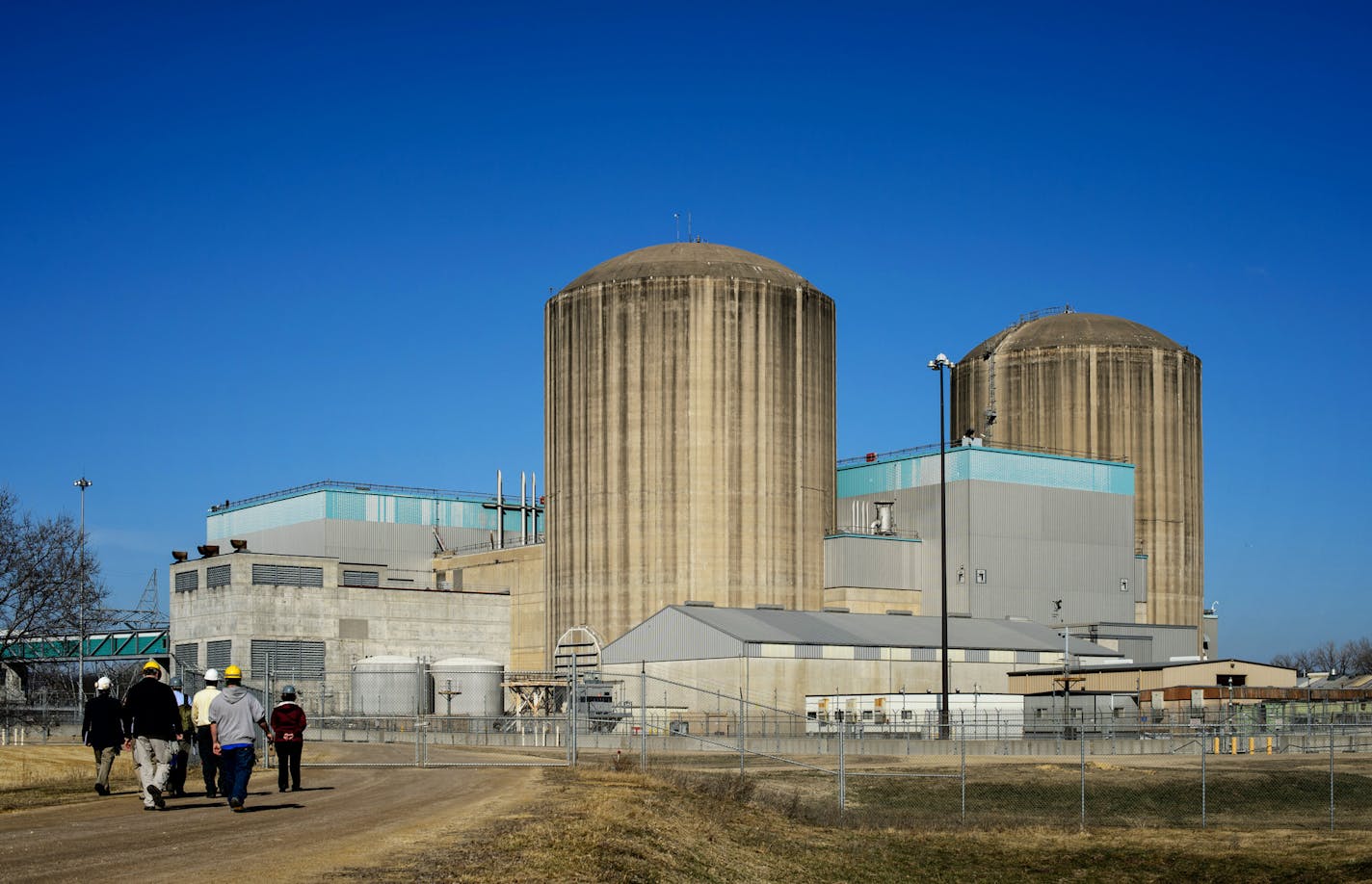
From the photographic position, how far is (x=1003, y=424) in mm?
118750

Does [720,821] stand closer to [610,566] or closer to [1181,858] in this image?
[1181,858]

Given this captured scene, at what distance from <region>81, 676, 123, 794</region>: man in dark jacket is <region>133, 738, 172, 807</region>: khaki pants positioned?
1.80m

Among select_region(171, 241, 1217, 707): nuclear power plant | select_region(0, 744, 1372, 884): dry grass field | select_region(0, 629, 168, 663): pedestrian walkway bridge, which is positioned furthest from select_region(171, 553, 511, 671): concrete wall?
select_region(0, 744, 1372, 884): dry grass field

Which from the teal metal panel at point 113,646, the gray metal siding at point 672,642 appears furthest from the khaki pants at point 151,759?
the teal metal panel at point 113,646

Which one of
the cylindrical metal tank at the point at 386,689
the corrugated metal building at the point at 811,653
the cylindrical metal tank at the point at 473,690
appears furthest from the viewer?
the cylindrical metal tank at the point at 473,690

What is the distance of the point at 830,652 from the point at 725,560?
12391 millimetres

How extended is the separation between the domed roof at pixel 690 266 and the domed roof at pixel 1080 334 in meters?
26.0

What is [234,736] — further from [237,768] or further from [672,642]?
[672,642]

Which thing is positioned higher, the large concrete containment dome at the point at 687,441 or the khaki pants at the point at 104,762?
the large concrete containment dome at the point at 687,441

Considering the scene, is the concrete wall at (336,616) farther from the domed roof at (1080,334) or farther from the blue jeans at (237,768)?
the blue jeans at (237,768)

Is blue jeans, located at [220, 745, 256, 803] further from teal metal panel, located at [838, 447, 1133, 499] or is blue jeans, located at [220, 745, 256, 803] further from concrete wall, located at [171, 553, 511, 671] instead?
teal metal panel, located at [838, 447, 1133, 499]

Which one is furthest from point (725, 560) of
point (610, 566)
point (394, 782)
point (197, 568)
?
point (394, 782)

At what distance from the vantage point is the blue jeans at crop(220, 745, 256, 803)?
24.0 meters

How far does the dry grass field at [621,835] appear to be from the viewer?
1991 cm
